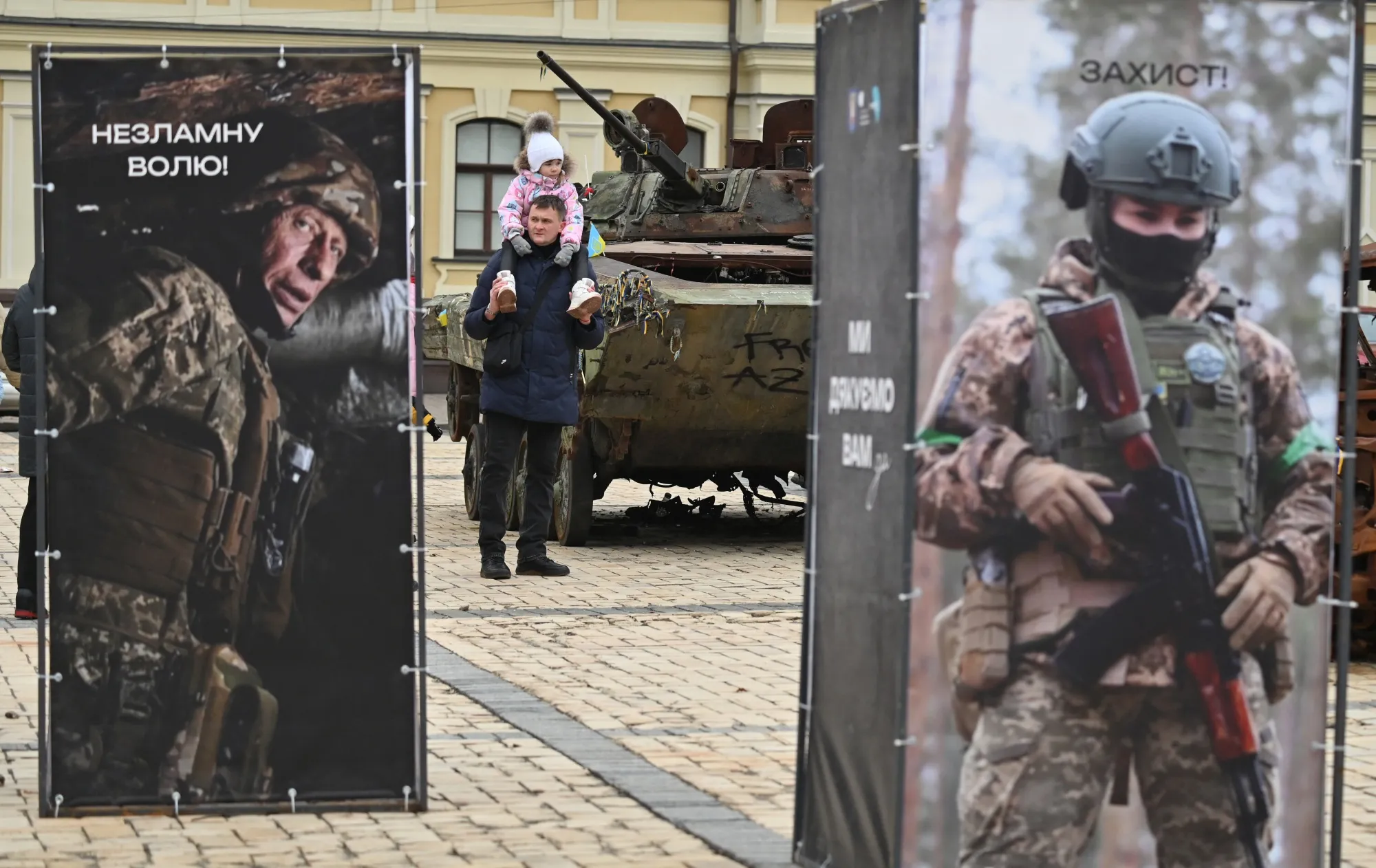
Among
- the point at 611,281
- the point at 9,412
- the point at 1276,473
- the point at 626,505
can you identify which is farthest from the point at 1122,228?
the point at 9,412

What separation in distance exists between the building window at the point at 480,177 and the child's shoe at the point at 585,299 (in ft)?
72.1

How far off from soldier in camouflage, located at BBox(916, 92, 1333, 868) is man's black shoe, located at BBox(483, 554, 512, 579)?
24.6 feet

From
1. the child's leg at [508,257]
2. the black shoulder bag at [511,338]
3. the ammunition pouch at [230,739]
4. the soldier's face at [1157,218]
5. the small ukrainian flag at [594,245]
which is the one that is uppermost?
the small ukrainian flag at [594,245]

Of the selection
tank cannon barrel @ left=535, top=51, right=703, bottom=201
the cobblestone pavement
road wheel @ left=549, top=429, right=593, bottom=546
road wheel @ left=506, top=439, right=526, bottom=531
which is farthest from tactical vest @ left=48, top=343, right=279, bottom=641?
tank cannon barrel @ left=535, top=51, right=703, bottom=201

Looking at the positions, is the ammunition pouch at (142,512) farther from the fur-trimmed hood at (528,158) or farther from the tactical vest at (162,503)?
the fur-trimmed hood at (528,158)

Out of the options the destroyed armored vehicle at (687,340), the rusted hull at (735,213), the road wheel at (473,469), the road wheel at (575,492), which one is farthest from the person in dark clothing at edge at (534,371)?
the rusted hull at (735,213)

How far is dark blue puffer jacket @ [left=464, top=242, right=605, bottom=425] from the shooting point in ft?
39.7

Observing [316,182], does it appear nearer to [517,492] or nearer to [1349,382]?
[1349,382]

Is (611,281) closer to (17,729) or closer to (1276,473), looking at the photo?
(17,729)

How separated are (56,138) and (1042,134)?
2.52 meters

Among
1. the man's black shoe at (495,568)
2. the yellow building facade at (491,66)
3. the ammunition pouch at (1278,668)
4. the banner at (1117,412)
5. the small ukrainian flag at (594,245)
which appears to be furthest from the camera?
the yellow building facade at (491,66)

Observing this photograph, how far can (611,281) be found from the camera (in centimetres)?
1370

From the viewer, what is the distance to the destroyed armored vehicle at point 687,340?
1348 cm

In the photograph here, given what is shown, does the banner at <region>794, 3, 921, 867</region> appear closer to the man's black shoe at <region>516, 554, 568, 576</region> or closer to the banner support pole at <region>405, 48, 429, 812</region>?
the banner support pole at <region>405, 48, 429, 812</region>
